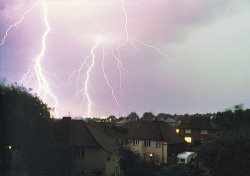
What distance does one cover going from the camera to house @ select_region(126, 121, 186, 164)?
29734 mm

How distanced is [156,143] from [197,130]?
19.1 meters

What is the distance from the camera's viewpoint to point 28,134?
54.9ft

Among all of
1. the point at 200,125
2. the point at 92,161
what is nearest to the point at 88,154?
the point at 92,161

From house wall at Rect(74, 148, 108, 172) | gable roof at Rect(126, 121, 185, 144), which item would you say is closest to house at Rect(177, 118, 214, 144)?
gable roof at Rect(126, 121, 185, 144)

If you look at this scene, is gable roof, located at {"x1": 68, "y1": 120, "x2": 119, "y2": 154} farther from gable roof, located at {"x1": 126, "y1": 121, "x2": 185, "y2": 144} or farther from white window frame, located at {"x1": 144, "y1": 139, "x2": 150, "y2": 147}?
gable roof, located at {"x1": 126, "y1": 121, "x2": 185, "y2": 144}

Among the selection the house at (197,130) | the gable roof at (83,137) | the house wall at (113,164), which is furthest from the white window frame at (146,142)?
the house at (197,130)

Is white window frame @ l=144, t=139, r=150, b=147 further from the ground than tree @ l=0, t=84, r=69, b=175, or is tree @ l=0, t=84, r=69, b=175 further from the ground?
tree @ l=0, t=84, r=69, b=175

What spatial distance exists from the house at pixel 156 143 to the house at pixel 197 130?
13.4 m

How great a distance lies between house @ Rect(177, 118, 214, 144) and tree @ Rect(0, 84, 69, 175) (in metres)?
33.6

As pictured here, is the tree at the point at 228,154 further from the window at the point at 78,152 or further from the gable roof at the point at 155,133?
the gable roof at the point at 155,133

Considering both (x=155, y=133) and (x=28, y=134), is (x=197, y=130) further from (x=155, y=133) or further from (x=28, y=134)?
(x=28, y=134)

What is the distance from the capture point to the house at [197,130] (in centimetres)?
4512

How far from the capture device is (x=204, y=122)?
153 ft

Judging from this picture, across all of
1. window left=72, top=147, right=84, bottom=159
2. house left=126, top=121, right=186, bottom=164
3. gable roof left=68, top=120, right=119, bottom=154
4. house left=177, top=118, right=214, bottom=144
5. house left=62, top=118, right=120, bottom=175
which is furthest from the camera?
house left=177, top=118, right=214, bottom=144
